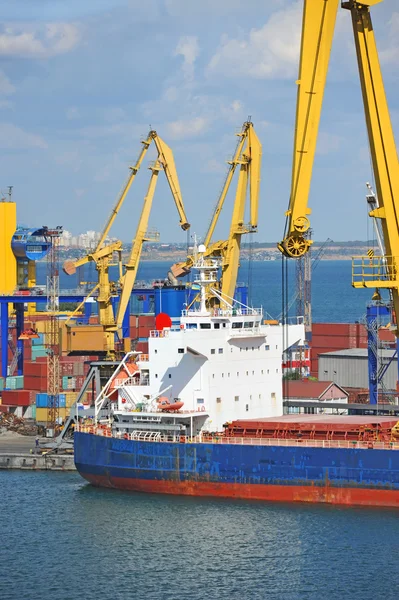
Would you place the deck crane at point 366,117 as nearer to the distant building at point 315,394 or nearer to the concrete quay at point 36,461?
the concrete quay at point 36,461

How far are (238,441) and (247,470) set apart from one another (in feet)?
3.42

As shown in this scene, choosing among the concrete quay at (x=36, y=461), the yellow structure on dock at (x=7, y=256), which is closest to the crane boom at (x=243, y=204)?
the concrete quay at (x=36, y=461)

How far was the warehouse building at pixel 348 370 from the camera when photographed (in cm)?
5806

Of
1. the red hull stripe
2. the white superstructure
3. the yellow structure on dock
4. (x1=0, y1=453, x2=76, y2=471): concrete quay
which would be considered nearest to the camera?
the red hull stripe

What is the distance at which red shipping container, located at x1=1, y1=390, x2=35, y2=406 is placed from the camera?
57188mm

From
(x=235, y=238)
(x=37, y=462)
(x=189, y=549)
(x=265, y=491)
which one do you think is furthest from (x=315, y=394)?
(x=189, y=549)

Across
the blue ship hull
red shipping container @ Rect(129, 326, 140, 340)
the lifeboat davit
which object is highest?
red shipping container @ Rect(129, 326, 140, 340)

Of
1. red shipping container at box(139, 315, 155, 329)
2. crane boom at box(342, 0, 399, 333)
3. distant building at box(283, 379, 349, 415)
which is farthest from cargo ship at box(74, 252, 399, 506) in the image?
red shipping container at box(139, 315, 155, 329)

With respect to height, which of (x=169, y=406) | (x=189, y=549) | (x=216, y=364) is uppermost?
(x=216, y=364)

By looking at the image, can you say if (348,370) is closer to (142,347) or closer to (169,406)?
(142,347)

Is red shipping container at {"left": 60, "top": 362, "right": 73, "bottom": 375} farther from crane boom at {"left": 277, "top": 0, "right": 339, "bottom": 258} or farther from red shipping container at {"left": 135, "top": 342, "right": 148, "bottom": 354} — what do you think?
crane boom at {"left": 277, "top": 0, "right": 339, "bottom": 258}

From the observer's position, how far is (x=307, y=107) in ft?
119

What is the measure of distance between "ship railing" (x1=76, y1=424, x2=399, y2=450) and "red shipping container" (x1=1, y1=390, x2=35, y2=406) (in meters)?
14.6

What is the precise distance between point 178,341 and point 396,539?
11260 millimetres
